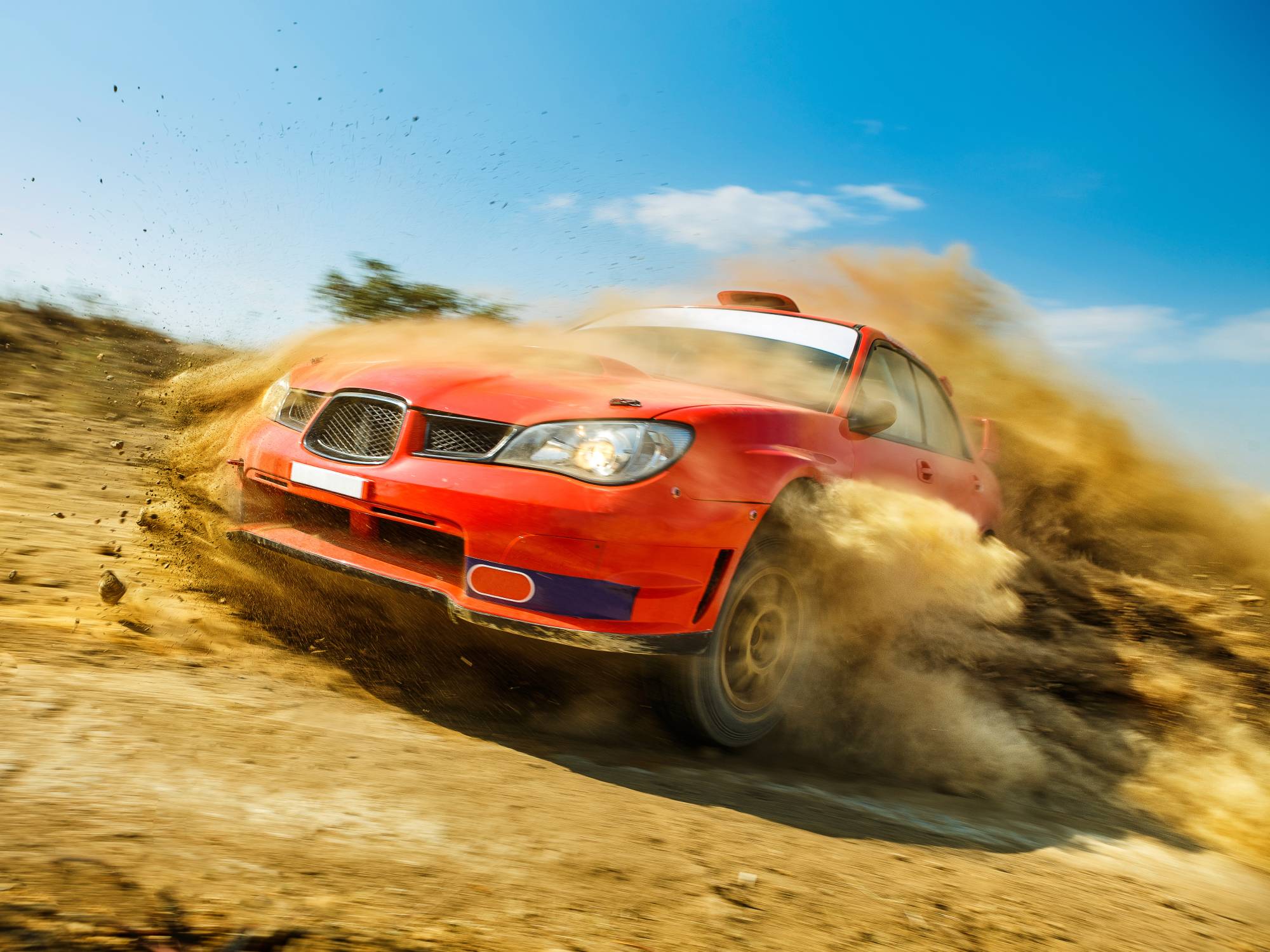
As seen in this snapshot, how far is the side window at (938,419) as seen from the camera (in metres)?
4.79

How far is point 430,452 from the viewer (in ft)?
9.61

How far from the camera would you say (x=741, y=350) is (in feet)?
13.6

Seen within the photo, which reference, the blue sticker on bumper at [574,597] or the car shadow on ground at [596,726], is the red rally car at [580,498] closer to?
the blue sticker on bumper at [574,597]

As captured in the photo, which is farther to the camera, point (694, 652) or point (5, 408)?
point (5, 408)

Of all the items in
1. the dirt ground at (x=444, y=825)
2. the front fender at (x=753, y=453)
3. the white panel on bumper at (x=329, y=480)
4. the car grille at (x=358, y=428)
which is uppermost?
the front fender at (x=753, y=453)

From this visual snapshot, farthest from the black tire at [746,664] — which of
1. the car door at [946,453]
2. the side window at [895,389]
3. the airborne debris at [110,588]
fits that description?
the airborne debris at [110,588]

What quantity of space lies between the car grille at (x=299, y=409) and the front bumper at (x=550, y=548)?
0.42 metres

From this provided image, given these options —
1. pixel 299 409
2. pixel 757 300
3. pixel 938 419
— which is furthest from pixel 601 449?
pixel 938 419

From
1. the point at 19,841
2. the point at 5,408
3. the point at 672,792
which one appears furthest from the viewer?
the point at 5,408

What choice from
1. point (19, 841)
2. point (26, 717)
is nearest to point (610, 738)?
point (26, 717)

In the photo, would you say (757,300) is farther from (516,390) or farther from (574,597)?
(574,597)

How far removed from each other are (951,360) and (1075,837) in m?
6.64

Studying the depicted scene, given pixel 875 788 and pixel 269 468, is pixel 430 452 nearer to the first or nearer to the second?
pixel 269 468

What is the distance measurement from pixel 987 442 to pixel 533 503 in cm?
367
